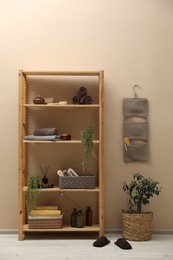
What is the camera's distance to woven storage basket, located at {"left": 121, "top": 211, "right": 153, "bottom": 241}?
3.65 m

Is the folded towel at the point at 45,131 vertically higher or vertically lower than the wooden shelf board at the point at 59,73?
lower

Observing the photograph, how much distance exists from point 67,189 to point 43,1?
2001 mm

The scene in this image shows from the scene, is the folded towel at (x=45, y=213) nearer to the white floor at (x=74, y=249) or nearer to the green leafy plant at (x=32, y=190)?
the green leafy plant at (x=32, y=190)

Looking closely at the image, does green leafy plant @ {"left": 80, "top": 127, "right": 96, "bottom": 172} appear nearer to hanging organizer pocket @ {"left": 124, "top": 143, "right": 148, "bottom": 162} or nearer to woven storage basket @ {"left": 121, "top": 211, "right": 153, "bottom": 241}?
hanging organizer pocket @ {"left": 124, "top": 143, "right": 148, "bottom": 162}

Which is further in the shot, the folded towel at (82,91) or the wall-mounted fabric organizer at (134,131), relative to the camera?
the wall-mounted fabric organizer at (134,131)

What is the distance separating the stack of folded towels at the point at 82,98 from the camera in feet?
12.4

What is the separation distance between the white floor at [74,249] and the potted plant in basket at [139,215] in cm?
9

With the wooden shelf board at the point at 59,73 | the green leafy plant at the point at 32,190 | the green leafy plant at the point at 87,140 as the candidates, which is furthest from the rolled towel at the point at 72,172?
the wooden shelf board at the point at 59,73

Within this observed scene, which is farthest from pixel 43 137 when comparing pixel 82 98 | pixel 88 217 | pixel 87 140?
pixel 88 217

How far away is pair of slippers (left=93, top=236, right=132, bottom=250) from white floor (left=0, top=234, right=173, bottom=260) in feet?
0.11

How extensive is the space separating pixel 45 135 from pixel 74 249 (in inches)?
43.7

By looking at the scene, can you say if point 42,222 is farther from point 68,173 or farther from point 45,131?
point 45,131

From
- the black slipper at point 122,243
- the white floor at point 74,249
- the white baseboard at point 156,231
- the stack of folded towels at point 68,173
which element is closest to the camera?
the white floor at point 74,249

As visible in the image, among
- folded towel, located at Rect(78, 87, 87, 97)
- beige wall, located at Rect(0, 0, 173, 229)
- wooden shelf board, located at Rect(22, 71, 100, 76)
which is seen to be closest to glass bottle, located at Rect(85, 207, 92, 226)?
beige wall, located at Rect(0, 0, 173, 229)
